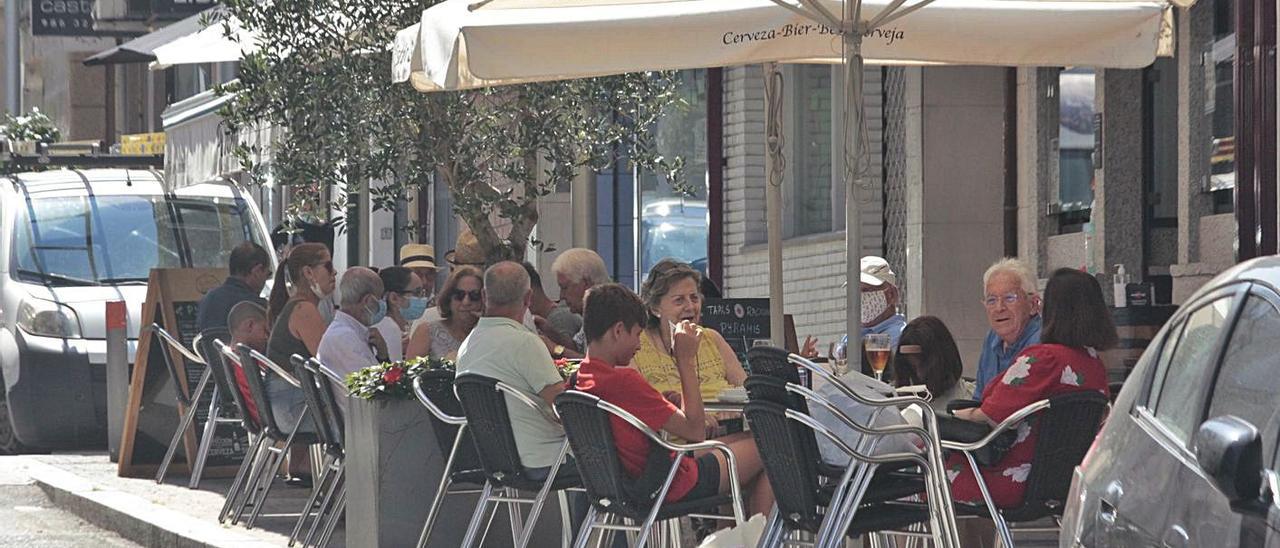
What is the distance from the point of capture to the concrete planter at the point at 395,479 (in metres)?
9.64

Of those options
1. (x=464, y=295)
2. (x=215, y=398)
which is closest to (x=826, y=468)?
(x=464, y=295)

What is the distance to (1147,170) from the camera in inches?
513

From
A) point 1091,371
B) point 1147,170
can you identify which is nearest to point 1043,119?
point 1147,170

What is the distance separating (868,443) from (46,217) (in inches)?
483

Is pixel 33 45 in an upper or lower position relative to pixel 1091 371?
upper

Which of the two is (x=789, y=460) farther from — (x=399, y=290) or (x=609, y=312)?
(x=399, y=290)

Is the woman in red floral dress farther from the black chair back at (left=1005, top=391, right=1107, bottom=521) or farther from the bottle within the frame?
the bottle

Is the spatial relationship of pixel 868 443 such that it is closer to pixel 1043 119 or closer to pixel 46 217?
pixel 1043 119

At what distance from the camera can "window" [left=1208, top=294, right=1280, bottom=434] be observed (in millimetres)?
4590

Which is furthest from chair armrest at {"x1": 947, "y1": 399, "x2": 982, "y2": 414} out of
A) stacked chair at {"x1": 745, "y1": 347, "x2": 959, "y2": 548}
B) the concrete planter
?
the concrete planter

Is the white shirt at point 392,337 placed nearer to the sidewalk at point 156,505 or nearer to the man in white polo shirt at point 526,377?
the sidewalk at point 156,505

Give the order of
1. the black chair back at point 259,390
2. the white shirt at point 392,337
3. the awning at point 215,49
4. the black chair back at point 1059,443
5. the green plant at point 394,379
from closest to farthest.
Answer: the black chair back at point 1059,443 → the green plant at point 394,379 → the black chair back at point 259,390 → the white shirt at point 392,337 → the awning at point 215,49

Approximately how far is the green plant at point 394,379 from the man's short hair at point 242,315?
3.37 meters

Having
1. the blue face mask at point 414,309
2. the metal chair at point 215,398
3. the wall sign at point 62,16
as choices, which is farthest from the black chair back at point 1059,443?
the wall sign at point 62,16
